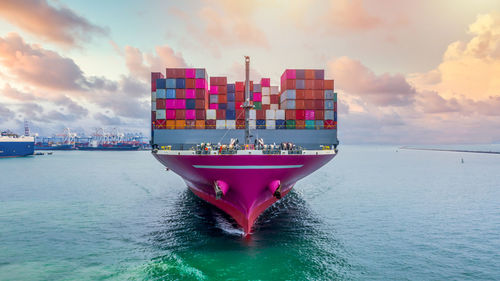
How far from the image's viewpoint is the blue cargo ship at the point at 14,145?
106869 mm

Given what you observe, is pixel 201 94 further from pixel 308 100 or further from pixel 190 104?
pixel 308 100

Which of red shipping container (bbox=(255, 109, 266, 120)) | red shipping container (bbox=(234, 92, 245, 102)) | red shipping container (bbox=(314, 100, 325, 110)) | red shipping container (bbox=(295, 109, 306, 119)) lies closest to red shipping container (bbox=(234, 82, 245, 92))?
red shipping container (bbox=(234, 92, 245, 102))

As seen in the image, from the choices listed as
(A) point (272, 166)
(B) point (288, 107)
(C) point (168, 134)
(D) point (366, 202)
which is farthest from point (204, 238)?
(D) point (366, 202)

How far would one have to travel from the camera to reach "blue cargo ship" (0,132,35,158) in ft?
351

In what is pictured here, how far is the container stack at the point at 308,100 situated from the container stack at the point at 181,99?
980 cm

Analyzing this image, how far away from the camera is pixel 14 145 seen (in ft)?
367

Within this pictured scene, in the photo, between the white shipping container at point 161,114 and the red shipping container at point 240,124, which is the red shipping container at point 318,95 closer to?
the red shipping container at point 240,124

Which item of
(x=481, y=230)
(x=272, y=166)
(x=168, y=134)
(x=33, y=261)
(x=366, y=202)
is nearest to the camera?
(x=33, y=261)

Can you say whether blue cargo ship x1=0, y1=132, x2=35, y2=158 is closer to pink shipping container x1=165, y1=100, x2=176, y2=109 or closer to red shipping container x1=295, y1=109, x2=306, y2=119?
pink shipping container x1=165, y1=100, x2=176, y2=109

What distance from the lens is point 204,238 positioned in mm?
19359

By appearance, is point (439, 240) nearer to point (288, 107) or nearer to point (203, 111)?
point (288, 107)

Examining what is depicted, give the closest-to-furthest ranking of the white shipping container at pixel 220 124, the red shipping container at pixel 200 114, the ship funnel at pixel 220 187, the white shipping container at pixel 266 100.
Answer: the ship funnel at pixel 220 187 → the white shipping container at pixel 220 124 → the red shipping container at pixel 200 114 → the white shipping container at pixel 266 100

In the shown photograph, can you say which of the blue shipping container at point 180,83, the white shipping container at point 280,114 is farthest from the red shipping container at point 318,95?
the blue shipping container at point 180,83

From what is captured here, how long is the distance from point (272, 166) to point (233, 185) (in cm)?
324
